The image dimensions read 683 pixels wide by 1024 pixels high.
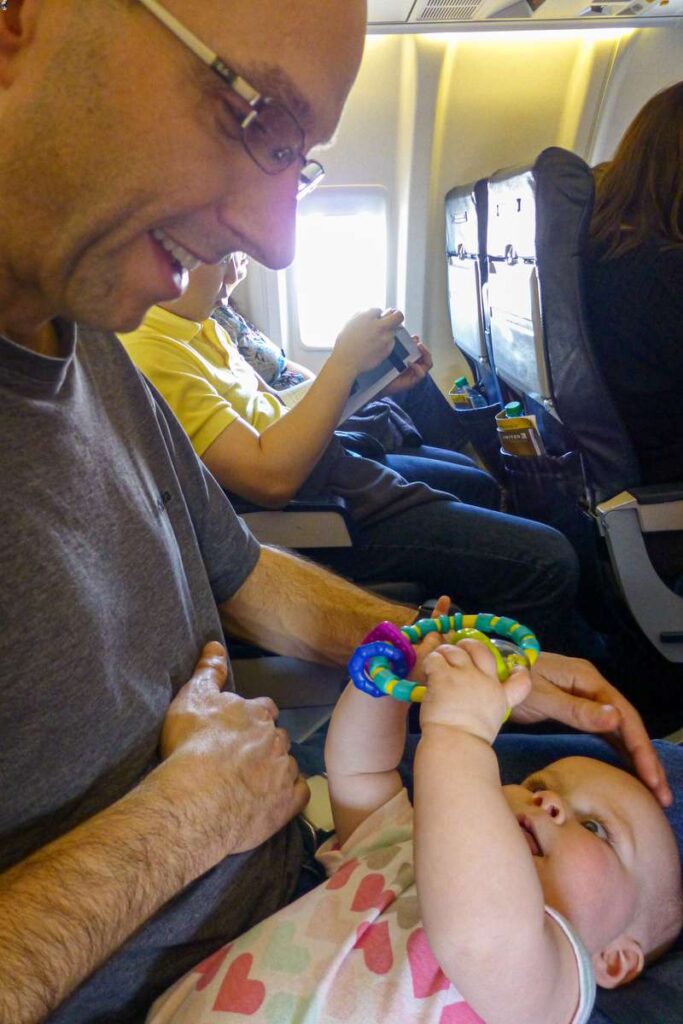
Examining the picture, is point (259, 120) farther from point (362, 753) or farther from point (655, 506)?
point (655, 506)

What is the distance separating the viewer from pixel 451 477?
8.66 ft

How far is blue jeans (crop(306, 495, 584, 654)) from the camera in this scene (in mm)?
2039

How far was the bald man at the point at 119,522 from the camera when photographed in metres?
0.80

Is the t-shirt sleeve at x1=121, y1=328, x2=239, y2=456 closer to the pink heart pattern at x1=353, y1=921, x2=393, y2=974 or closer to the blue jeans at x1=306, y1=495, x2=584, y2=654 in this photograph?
the blue jeans at x1=306, y1=495, x2=584, y2=654

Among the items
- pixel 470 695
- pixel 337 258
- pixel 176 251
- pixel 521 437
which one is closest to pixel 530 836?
pixel 470 695

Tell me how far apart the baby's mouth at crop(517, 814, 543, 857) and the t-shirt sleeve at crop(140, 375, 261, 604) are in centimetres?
65

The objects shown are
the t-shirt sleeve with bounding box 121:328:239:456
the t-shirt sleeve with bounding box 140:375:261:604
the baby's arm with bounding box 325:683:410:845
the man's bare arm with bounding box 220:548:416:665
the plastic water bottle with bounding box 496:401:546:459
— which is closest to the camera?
the baby's arm with bounding box 325:683:410:845

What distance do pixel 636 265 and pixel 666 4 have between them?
2.12 metres

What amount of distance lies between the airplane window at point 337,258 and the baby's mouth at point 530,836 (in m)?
3.34

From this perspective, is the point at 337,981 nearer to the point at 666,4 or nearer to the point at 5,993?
the point at 5,993

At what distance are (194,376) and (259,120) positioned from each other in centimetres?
97

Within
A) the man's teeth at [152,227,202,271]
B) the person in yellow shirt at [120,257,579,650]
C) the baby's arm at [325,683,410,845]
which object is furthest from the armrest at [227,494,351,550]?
the man's teeth at [152,227,202,271]

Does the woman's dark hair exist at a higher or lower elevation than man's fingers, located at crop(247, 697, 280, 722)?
higher

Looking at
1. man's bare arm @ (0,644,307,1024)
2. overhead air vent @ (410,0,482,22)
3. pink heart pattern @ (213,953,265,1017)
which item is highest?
overhead air vent @ (410,0,482,22)
